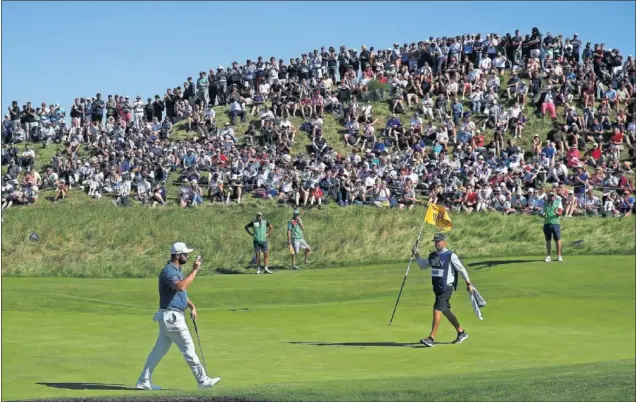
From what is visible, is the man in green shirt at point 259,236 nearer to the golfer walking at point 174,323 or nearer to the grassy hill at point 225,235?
the grassy hill at point 225,235

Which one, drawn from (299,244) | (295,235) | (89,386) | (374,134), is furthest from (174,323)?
(374,134)

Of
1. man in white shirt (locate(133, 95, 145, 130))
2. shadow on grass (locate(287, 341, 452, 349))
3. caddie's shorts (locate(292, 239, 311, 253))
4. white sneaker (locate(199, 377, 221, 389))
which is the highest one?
man in white shirt (locate(133, 95, 145, 130))

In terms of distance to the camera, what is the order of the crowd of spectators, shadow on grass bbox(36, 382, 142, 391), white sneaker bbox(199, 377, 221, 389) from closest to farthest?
white sneaker bbox(199, 377, 221, 389)
shadow on grass bbox(36, 382, 142, 391)
the crowd of spectators

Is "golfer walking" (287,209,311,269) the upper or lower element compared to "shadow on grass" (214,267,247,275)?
upper

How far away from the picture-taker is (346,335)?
848 inches

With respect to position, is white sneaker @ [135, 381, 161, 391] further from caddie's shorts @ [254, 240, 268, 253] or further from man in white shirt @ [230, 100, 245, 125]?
man in white shirt @ [230, 100, 245, 125]

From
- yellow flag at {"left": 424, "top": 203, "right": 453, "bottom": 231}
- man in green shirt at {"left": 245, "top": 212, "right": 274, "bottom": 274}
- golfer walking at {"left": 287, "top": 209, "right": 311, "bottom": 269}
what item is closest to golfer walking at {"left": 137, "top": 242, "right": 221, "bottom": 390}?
yellow flag at {"left": 424, "top": 203, "right": 453, "bottom": 231}

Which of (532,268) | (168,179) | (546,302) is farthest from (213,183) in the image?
(546,302)

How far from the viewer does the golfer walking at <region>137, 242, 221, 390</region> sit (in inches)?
582

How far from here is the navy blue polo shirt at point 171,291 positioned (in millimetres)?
14852

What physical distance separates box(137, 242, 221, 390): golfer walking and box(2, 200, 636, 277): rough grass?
70.0ft

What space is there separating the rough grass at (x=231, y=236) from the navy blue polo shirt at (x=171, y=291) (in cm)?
2139

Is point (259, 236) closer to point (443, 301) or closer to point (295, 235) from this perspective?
point (295, 235)

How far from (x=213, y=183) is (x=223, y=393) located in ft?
91.5
